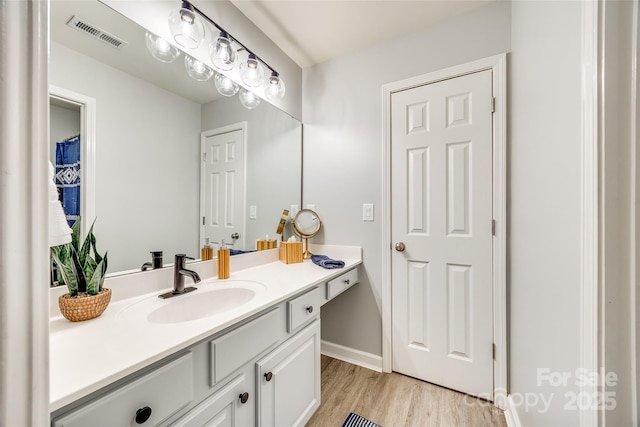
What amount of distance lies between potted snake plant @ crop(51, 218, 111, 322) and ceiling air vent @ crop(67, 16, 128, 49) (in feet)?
2.38

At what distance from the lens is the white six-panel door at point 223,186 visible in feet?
4.67

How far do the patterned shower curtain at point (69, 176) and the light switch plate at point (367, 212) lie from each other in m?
1.51

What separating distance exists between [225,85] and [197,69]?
168 millimetres

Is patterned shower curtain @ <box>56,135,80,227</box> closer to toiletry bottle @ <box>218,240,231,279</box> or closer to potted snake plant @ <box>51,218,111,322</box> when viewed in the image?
potted snake plant @ <box>51,218,111,322</box>

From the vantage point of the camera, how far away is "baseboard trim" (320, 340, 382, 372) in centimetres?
181

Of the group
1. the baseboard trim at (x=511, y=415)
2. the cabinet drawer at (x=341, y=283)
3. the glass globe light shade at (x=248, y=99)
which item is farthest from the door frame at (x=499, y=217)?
the glass globe light shade at (x=248, y=99)

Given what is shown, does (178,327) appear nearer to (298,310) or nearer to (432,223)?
(298,310)

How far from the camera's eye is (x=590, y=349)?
57 centimetres

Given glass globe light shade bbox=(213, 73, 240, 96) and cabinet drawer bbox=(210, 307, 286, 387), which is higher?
glass globe light shade bbox=(213, 73, 240, 96)

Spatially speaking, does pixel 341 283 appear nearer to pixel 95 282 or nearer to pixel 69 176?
pixel 95 282

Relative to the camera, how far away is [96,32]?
992mm

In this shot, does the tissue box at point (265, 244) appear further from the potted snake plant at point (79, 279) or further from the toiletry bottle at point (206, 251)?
the potted snake plant at point (79, 279)
